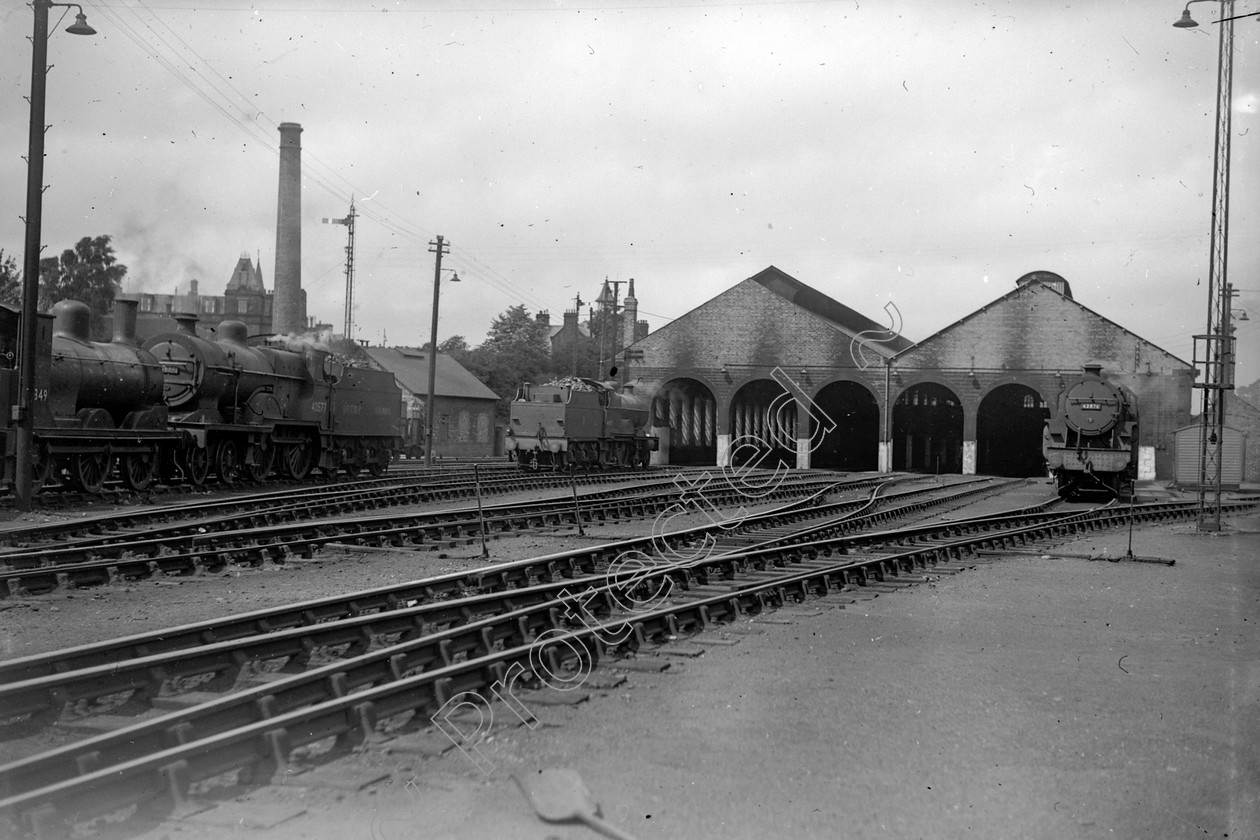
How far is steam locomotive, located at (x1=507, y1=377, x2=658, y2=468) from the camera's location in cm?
3086

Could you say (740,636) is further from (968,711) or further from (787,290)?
(787,290)

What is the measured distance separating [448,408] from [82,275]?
52.3 ft

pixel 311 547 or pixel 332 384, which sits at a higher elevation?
pixel 332 384

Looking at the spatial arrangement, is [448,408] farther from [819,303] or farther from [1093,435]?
[1093,435]

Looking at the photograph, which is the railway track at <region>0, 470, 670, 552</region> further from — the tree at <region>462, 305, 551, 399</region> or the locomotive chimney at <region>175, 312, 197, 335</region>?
the tree at <region>462, 305, 551, 399</region>

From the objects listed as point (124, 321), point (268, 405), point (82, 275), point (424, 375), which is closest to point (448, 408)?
point (424, 375)

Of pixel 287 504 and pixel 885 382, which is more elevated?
pixel 885 382

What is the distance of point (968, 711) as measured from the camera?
6.43 metres

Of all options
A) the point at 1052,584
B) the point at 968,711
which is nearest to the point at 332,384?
the point at 1052,584

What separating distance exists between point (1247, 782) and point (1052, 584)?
7045mm

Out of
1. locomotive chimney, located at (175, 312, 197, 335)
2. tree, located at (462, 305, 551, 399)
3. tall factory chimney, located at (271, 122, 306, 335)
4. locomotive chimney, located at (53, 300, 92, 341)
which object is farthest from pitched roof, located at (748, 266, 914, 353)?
locomotive chimney, located at (53, 300, 92, 341)

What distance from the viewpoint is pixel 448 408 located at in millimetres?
49188

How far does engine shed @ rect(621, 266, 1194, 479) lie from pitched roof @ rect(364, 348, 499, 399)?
834 cm

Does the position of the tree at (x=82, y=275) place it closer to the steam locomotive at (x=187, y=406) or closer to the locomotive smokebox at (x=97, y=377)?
the steam locomotive at (x=187, y=406)
